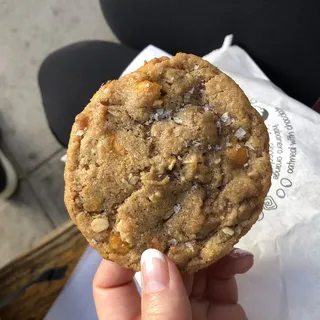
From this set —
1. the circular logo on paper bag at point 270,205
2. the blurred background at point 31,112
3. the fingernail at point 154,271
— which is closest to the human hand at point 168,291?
the fingernail at point 154,271

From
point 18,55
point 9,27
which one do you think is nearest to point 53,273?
point 18,55

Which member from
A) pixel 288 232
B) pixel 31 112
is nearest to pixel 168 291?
pixel 288 232

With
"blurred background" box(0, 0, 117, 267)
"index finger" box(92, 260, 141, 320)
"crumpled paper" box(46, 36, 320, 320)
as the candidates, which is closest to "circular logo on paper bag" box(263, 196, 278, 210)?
"crumpled paper" box(46, 36, 320, 320)

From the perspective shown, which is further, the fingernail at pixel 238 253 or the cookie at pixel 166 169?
the fingernail at pixel 238 253

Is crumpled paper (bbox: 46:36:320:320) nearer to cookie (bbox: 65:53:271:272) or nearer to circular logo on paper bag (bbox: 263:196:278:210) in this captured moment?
circular logo on paper bag (bbox: 263:196:278:210)

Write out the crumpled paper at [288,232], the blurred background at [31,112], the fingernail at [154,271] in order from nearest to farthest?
1. the fingernail at [154,271]
2. the crumpled paper at [288,232]
3. the blurred background at [31,112]

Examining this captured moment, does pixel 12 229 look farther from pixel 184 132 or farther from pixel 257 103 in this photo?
pixel 184 132

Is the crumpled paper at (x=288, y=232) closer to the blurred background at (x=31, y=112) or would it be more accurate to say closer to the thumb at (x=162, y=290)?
the thumb at (x=162, y=290)
